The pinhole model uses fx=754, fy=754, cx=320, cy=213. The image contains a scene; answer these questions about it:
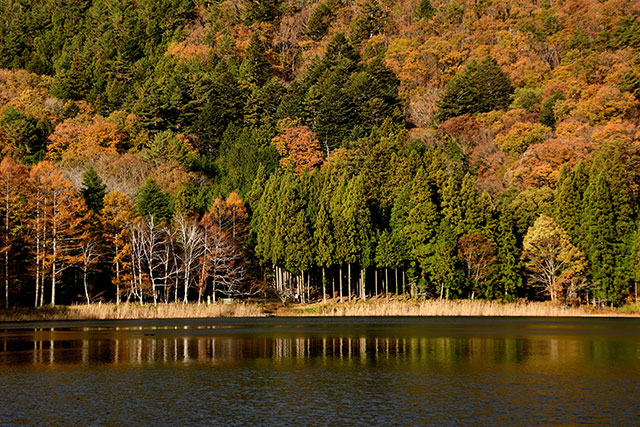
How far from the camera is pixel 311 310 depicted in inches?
2751

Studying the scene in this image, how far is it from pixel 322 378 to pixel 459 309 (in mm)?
40934

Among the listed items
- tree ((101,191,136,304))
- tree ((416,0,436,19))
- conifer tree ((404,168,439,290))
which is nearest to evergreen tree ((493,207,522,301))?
conifer tree ((404,168,439,290))

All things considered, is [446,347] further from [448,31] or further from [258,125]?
[448,31]

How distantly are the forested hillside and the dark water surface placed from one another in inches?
1111

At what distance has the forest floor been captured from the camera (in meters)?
59.1

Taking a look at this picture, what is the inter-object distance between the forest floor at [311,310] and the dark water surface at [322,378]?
626 inches

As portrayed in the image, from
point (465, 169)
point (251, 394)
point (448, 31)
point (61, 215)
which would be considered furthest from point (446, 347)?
point (448, 31)

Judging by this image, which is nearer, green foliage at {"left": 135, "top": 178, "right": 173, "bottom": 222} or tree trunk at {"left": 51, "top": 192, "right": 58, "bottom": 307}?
tree trunk at {"left": 51, "top": 192, "right": 58, "bottom": 307}

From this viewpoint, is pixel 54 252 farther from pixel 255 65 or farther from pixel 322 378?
pixel 255 65

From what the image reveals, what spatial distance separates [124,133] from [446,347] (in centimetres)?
9681

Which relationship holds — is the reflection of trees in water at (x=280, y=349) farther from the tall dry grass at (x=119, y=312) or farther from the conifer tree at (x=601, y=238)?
the conifer tree at (x=601, y=238)

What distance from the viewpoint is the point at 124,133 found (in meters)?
122

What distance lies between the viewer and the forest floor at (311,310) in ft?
194

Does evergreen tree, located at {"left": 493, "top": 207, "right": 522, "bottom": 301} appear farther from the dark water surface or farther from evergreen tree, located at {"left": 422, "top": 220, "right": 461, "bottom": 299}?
the dark water surface
